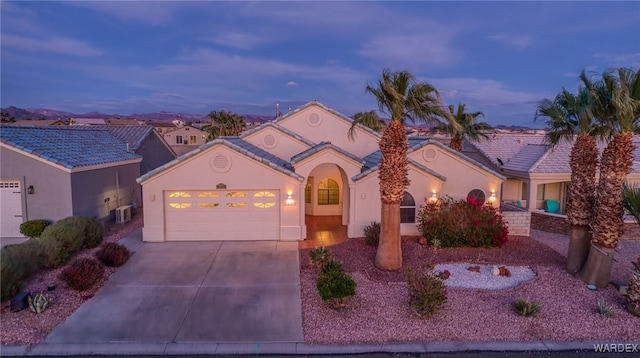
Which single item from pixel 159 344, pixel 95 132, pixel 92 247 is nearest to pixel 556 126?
pixel 159 344

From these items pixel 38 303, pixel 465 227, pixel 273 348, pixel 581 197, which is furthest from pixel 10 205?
pixel 581 197

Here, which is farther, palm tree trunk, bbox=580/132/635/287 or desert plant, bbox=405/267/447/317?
palm tree trunk, bbox=580/132/635/287

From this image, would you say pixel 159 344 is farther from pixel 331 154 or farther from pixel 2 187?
pixel 2 187

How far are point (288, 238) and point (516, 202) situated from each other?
42.8ft

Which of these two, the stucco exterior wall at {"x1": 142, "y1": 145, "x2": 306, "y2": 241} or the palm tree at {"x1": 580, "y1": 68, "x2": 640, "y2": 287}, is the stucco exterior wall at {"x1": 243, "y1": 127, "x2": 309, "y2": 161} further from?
the palm tree at {"x1": 580, "y1": 68, "x2": 640, "y2": 287}

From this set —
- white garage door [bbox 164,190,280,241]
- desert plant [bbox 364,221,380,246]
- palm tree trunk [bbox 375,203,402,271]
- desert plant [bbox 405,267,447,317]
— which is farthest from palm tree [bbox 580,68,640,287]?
white garage door [bbox 164,190,280,241]

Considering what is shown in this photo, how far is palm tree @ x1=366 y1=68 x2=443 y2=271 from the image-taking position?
36.1 feet

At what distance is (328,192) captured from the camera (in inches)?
822

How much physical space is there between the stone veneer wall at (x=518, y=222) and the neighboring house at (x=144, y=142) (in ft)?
63.7

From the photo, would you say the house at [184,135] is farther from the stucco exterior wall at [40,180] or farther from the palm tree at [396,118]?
the palm tree at [396,118]

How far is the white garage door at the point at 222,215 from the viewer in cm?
1557

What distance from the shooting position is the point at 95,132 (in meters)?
22.2

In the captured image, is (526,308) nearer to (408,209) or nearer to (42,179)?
(408,209)

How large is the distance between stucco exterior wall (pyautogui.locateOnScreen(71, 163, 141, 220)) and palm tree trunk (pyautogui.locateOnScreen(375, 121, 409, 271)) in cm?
1210
